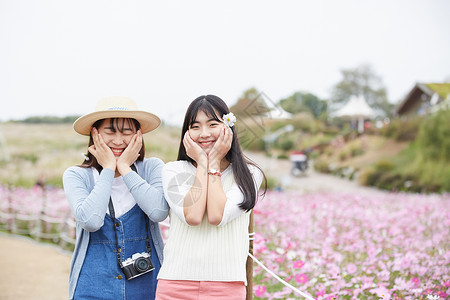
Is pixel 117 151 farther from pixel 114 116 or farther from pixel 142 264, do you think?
pixel 142 264

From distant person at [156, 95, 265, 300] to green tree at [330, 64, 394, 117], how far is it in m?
46.3

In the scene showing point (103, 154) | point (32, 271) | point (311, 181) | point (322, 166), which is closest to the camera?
point (103, 154)

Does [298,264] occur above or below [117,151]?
below

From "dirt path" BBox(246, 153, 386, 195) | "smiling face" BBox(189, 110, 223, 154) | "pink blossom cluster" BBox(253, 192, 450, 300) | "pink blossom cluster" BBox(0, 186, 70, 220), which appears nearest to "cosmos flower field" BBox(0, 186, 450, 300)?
"pink blossom cluster" BBox(253, 192, 450, 300)

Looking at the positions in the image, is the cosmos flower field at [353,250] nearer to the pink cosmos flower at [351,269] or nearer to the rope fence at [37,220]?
the pink cosmos flower at [351,269]

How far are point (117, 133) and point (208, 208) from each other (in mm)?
557

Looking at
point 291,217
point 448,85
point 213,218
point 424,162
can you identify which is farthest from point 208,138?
point 448,85

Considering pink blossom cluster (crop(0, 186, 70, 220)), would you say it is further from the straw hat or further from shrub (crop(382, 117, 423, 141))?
shrub (crop(382, 117, 423, 141))

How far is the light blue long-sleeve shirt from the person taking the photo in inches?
65.2

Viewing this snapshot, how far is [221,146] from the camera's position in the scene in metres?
1.63

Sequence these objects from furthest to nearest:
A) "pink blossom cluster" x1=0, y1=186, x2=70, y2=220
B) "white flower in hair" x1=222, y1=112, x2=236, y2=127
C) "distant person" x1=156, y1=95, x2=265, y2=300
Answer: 1. "pink blossom cluster" x1=0, y1=186, x2=70, y2=220
2. "white flower in hair" x1=222, y1=112, x2=236, y2=127
3. "distant person" x1=156, y1=95, x2=265, y2=300

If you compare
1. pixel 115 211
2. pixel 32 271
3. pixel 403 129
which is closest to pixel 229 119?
pixel 115 211

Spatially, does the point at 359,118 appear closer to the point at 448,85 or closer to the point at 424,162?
the point at 448,85

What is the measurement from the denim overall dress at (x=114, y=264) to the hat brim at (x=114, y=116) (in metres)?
0.37
